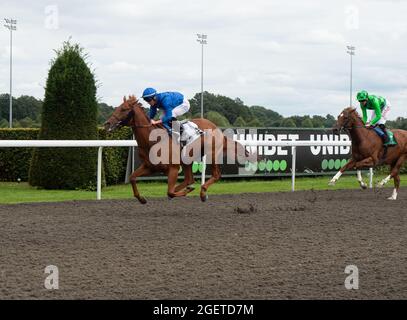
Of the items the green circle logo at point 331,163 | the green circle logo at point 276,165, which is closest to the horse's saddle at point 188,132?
the green circle logo at point 276,165

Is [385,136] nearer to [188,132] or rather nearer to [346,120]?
[346,120]

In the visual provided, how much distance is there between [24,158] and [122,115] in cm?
608

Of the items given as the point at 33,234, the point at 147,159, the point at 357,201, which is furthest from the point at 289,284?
the point at 357,201

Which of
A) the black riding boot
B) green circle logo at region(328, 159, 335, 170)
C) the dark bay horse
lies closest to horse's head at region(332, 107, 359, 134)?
the dark bay horse

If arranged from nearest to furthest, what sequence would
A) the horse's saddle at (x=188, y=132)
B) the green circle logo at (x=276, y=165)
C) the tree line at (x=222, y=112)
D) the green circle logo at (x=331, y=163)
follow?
1. the horse's saddle at (x=188, y=132)
2. the green circle logo at (x=276, y=165)
3. the green circle logo at (x=331, y=163)
4. the tree line at (x=222, y=112)

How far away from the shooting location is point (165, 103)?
898 centimetres

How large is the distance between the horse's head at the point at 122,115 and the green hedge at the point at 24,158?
188 inches

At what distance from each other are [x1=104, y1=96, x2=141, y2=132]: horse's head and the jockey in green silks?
459cm

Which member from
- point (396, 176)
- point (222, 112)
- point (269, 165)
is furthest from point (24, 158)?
point (222, 112)

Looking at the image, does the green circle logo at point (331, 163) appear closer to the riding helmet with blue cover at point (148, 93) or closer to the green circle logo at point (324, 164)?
the green circle logo at point (324, 164)

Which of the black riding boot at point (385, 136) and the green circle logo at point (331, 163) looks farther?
the green circle logo at point (331, 163)

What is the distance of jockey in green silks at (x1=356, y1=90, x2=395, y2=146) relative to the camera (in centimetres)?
1205

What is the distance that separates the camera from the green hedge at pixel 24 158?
13883 mm
